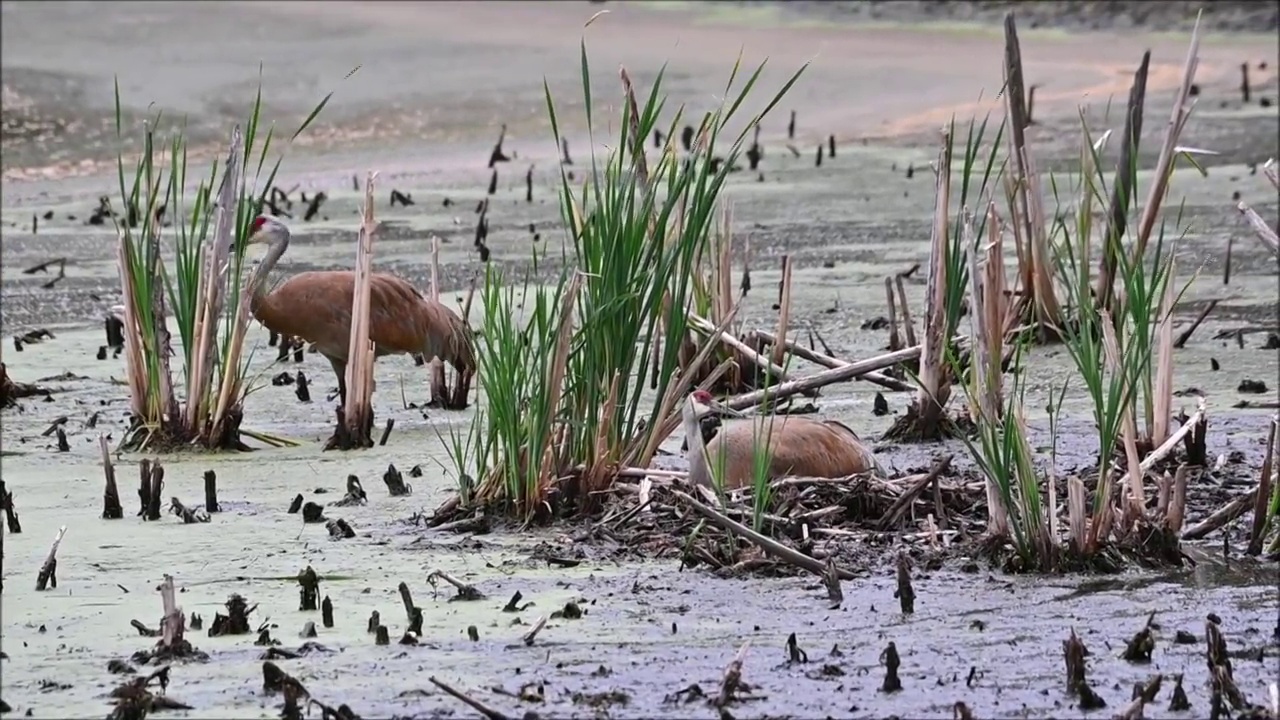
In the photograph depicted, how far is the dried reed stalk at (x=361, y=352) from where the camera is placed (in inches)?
276

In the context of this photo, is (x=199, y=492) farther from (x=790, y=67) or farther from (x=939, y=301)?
(x=790, y=67)

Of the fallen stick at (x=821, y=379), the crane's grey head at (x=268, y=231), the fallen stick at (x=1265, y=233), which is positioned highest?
the fallen stick at (x=1265, y=233)

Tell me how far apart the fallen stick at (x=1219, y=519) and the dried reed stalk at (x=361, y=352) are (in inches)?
107

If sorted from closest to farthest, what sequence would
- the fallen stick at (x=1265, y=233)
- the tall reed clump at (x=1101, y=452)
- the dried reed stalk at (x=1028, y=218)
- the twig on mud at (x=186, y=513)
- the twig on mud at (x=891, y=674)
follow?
the twig on mud at (x=891, y=674) < the tall reed clump at (x=1101, y=452) < the fallen stick at (x=1265, y=233) < the twig on mud at (x=186, y=513) < the dried reed stalk at (x=1028, y=218)

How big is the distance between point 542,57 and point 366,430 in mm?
12537

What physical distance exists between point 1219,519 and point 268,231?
167 inches

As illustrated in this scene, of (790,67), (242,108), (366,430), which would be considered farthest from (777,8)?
(366,430)

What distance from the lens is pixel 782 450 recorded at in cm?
591

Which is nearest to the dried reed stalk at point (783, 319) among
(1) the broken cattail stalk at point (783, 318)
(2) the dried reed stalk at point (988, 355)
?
(1) the broken cattail stalk at point (783, 318)

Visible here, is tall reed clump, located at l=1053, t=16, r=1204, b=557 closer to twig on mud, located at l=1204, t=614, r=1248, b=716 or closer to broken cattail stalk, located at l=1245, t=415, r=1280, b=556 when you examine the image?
broken cattail stalk, located at l=1245, t=415, r=1280, b=556

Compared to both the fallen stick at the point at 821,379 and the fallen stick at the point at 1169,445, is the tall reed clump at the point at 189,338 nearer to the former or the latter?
the fallen stick at the point at 821,379

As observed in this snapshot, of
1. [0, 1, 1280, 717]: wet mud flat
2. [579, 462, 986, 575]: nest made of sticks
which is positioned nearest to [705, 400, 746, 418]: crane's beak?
[579, 462, 986, 575]: nest made of sticks

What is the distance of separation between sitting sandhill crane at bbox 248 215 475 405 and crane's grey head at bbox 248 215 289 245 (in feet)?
0.37

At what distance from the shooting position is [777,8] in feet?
75.7
